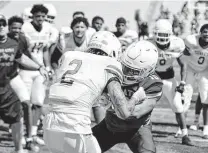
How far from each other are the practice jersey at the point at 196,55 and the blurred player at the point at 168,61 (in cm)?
50

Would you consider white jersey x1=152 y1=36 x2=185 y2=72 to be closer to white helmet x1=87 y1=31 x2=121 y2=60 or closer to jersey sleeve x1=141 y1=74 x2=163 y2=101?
jersey sleeve x1=141 y1=74 x2=163 y2=101

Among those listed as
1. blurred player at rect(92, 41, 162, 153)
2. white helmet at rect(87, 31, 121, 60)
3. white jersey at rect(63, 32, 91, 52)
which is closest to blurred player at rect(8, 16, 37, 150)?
white jersey at rect(63, 32, 91, 52)

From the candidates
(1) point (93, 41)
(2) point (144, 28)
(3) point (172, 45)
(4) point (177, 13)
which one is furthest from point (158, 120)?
(4) point (177, 13)

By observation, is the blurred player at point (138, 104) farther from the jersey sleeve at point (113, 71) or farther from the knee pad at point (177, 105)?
the knee pad at point (177, 105)

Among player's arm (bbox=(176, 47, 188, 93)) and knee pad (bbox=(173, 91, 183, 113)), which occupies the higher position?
player's arm (bbox=(176, 47, 188, 93))

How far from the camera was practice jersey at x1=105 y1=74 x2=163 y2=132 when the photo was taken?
4.22 m

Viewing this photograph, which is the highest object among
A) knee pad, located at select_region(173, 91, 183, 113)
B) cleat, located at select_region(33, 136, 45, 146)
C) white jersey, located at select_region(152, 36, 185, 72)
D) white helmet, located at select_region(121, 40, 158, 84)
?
white helmet, located at select_region(121, 40, 158, 84)

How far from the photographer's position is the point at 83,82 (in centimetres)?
348

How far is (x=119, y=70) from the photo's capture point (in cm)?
352

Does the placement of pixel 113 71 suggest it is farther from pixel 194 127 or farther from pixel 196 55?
pixel 194 127

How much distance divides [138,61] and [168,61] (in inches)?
137

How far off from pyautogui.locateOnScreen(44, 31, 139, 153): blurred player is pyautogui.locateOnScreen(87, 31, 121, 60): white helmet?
79mm

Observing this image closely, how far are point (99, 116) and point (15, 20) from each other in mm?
1673

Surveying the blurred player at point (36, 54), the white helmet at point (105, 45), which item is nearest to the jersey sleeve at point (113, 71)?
the white helmet at point (105, 45)
